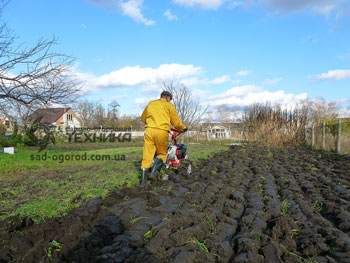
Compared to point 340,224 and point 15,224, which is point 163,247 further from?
point 340,224

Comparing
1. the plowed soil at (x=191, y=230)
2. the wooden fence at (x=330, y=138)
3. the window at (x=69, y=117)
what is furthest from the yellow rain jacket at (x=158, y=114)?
the window at (x=69, y=117)

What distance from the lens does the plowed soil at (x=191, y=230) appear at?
249cm

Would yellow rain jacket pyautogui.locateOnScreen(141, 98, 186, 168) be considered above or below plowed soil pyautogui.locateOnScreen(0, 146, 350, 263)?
above

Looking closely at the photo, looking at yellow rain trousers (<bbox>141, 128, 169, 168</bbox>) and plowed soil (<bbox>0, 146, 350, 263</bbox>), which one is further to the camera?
yellow rain trousers (<bbox>141, 128, 169, 168</bbox>)

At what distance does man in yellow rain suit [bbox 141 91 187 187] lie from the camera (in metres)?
5.31

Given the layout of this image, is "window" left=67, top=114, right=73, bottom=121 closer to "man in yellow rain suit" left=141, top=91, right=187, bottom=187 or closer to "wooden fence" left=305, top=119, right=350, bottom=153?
"wooden fence" left=305, top=119, right=350, bottom=153

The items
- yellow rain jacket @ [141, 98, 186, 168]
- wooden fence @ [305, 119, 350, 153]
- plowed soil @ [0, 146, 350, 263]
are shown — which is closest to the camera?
plowed soil @ [0, 146, 350, 263]

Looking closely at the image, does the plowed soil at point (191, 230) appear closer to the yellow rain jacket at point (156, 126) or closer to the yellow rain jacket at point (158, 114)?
the yellow rain jacket at point (156, 126)

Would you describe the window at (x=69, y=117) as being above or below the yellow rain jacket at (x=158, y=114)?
above

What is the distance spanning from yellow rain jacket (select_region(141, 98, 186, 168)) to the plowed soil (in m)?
0.91

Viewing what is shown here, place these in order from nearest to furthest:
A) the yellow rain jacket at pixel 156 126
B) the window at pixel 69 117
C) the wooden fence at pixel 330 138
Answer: the yellow rain jacket at pixel 156 126, the wooden fence at pixel 330 138, the window at pixel 69 117

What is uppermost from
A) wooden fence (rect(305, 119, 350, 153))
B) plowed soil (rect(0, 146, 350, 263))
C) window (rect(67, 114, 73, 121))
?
window (rect(67, 114, 73, 121))

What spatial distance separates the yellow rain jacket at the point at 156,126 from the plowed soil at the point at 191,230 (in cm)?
91

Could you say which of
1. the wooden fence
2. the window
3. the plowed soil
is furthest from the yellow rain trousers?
the window
